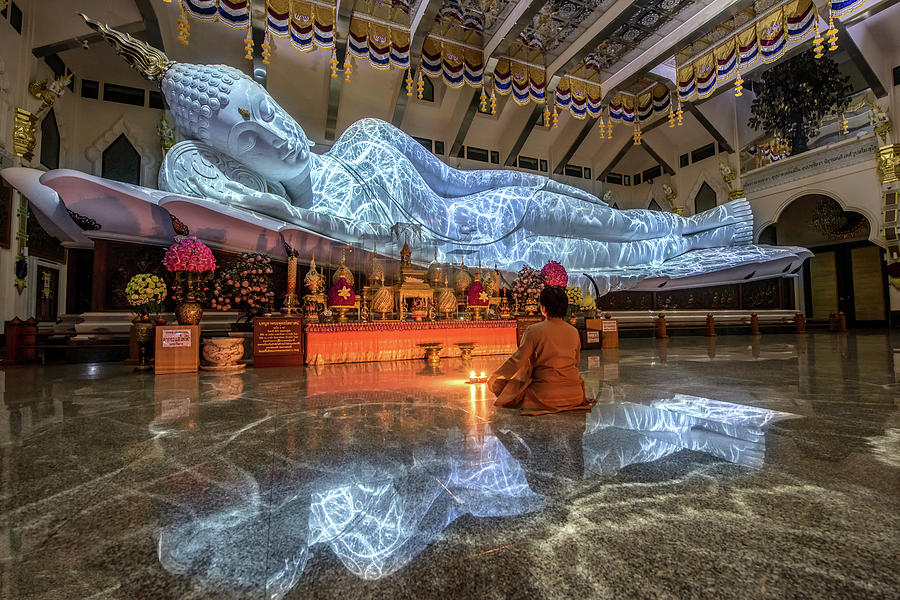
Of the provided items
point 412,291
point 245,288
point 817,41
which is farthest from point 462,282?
point 817,41

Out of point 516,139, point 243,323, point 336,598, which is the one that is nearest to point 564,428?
point 336,598

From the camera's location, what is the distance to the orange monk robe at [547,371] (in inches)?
84.6

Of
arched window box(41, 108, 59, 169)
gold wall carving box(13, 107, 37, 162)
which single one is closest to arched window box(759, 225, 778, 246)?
gold wall carving box(13, 107, 37, 162)

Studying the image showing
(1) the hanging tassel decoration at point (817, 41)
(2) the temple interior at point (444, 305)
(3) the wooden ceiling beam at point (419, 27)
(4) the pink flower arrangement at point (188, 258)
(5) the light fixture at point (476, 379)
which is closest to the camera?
(2) the temple interior at point (444, 305)

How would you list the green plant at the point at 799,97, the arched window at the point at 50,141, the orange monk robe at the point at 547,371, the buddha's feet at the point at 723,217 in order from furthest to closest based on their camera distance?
1. the green plant at the point at 799,97
2. the buddha's feet at the point at 723,217
3. the arched window at the point at 50,141
4. the orange monk robe at the point at 547,371

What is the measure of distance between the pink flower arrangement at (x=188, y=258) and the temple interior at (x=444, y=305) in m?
0.04

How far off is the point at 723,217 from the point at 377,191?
26.6 feet

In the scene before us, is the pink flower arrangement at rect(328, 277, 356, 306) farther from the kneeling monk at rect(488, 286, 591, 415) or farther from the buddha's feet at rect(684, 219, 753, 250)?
the buddha's feet at rect(684, 219, 753, 250)

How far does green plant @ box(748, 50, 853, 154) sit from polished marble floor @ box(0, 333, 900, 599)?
38.3 feet

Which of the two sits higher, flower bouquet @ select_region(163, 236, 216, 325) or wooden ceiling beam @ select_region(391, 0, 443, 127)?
wooden ceiling beam @ select_region(391, 0, 443, 127)

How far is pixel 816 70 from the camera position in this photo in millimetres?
10195

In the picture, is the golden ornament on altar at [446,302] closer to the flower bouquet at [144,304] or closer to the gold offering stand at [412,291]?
the gold offering stand at [412,291]

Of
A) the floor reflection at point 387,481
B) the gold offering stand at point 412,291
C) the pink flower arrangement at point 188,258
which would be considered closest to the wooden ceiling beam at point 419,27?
the gold offering stand at point 412,291

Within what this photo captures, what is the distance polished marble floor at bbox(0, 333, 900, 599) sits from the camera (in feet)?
2.57
